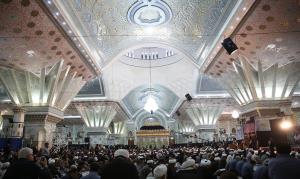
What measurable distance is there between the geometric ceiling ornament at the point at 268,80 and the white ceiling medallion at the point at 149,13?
352 cm

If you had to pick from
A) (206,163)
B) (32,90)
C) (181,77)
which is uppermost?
(181,77)

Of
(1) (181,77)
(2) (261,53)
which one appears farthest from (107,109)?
(2) (261,53)

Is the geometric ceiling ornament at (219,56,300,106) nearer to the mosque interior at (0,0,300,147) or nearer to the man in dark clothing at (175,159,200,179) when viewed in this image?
the mosque interior at (0,0,300,147)

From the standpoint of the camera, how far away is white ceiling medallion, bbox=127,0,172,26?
34.0 feet

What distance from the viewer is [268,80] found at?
36.8 feet

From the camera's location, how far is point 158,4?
1040cm

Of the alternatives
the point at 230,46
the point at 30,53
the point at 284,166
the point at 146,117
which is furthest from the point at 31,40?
the point at 146,117

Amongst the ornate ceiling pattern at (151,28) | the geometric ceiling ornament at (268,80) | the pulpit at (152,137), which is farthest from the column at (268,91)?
the pulpit at (152,137)

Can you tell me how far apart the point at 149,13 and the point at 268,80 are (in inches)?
224

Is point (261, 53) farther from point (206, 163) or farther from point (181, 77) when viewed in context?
point (181, 77)

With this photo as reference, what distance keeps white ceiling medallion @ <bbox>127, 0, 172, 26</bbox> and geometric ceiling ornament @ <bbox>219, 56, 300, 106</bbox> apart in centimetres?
352

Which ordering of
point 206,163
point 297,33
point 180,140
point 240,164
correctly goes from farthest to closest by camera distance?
point 180,140
point 297,33
point 206,163
point 240,164

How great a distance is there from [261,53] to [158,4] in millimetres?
Answer: 4247

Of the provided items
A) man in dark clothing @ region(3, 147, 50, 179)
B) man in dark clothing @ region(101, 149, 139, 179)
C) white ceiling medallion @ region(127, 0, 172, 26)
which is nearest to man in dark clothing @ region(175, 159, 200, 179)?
man in dark clothing @ region(101, 149, 139, 179)
